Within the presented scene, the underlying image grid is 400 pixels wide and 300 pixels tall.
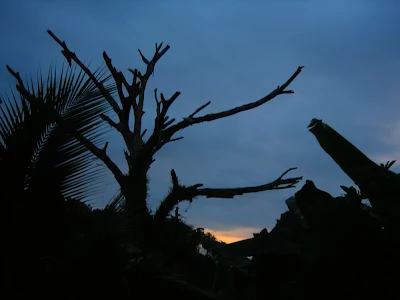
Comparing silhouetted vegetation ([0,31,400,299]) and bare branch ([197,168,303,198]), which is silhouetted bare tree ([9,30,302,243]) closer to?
bare branch ([197,168,303,198])

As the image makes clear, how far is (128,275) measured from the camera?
10.3 ft

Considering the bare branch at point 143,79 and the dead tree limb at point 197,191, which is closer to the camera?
the dead tree limb at point 197,191

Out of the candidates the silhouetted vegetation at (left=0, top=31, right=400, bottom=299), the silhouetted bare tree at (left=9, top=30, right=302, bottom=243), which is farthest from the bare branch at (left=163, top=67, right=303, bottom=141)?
the silhouetted vegetation at (left=0, top=31, right=400, bottom=299)

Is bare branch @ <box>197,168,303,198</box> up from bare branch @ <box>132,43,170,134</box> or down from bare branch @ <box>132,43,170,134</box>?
down

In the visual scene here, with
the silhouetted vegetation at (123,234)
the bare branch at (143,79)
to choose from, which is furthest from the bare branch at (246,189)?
the silhouetted vegetation at (123,234)

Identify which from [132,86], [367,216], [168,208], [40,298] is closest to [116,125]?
[132,86]

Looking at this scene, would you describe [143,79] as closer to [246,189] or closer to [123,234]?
[246,189]

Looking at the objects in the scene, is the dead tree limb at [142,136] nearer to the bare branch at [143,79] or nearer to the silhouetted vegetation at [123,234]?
the bare branch at [143,79]

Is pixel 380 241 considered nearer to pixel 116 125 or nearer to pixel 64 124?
pixel 64 124

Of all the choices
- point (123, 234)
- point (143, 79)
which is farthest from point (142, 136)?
point (123, 234)

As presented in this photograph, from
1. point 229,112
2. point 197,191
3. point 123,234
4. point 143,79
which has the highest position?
point 143,79

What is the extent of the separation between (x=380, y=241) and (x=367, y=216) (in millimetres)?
159

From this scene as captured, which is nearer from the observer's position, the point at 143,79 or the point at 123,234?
the point at 123,234

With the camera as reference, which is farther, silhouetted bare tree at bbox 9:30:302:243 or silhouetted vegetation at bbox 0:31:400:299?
silhouetted bare tree at bbox 9:30:302:243
